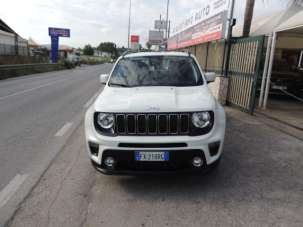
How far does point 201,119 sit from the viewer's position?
133 inches

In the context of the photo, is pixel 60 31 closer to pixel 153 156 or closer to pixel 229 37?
pixel 229 37

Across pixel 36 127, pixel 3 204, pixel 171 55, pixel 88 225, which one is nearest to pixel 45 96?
pixel 36 127

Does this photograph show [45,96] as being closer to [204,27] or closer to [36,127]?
[36,127]

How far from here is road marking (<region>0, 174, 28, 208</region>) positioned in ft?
10.8

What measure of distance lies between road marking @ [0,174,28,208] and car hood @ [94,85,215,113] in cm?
156

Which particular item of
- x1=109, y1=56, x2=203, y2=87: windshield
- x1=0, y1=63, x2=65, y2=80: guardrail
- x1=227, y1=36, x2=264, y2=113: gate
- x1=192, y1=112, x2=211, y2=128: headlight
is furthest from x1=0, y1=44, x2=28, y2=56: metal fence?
x1=192, y1=112, x2=211, y2=128: headlight

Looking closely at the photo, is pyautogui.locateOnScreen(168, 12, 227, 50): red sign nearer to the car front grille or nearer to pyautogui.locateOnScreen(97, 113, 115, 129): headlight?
the car front grille

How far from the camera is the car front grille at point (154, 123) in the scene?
10.8 ft

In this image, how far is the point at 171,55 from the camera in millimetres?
5109

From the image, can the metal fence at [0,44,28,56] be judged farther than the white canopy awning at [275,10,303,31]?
Yes

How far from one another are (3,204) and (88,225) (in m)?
1.18

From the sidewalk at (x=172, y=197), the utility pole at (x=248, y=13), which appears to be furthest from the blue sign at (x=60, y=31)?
the sidewalk at (x=172, y=197)

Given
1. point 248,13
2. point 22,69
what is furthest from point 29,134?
point 22,69

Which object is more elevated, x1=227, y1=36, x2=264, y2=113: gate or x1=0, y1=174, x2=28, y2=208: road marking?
x1=227, y1=36, x2=264, y2=113: gate
